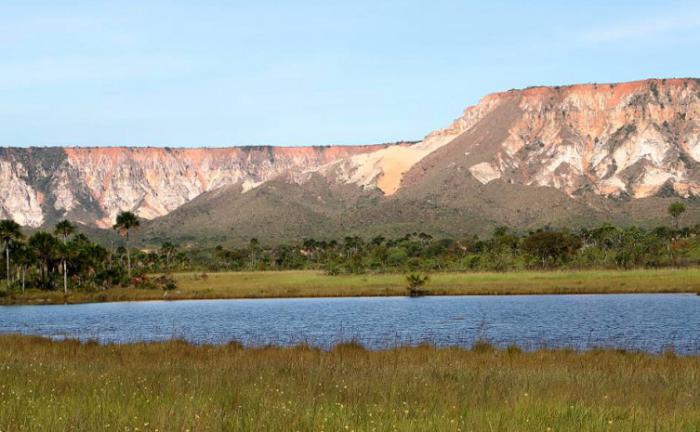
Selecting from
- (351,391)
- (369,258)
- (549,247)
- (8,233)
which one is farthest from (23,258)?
(351,391)

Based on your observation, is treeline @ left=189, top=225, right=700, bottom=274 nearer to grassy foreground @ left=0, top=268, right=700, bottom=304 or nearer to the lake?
grassy foreground @ left=0, top=268, right=700, bottom=304

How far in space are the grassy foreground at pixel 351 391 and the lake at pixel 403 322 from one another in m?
8.25

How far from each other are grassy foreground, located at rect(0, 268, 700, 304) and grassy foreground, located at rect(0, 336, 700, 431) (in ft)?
241

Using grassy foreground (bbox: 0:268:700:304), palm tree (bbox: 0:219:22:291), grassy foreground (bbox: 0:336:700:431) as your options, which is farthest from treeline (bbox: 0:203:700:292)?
grassy foreground (bbox: 0:336:700:431)

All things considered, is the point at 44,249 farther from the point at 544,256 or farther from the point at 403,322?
the point at 544,256

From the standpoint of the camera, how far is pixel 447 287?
4454 inches

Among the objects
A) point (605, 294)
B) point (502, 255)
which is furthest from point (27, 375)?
point (502, 255)

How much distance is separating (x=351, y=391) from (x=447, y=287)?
9344 cm

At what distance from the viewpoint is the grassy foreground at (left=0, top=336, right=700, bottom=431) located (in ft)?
53.2

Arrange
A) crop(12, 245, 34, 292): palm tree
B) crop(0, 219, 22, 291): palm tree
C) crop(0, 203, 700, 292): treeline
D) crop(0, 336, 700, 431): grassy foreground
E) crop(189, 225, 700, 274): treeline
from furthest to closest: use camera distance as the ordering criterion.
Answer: crop(189, 225, 700, 274): treeline < crop(0, 203, 700, 292): treeline < crop(0, 219, 22, 291): palm tree < crop(12, 245, 34, 292): palm tree < crop(0, 336, 700, 431): grassy foreground

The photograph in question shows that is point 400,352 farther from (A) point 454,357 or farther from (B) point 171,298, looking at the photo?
(B) point 171,298

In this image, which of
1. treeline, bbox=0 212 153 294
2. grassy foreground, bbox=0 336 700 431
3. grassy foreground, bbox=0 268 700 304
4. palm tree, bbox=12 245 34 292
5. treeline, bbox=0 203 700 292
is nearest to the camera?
grassy foreground, bbox=0 336 700 431

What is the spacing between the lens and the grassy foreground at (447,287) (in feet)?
339

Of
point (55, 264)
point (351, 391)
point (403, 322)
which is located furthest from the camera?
point (55, 264)
